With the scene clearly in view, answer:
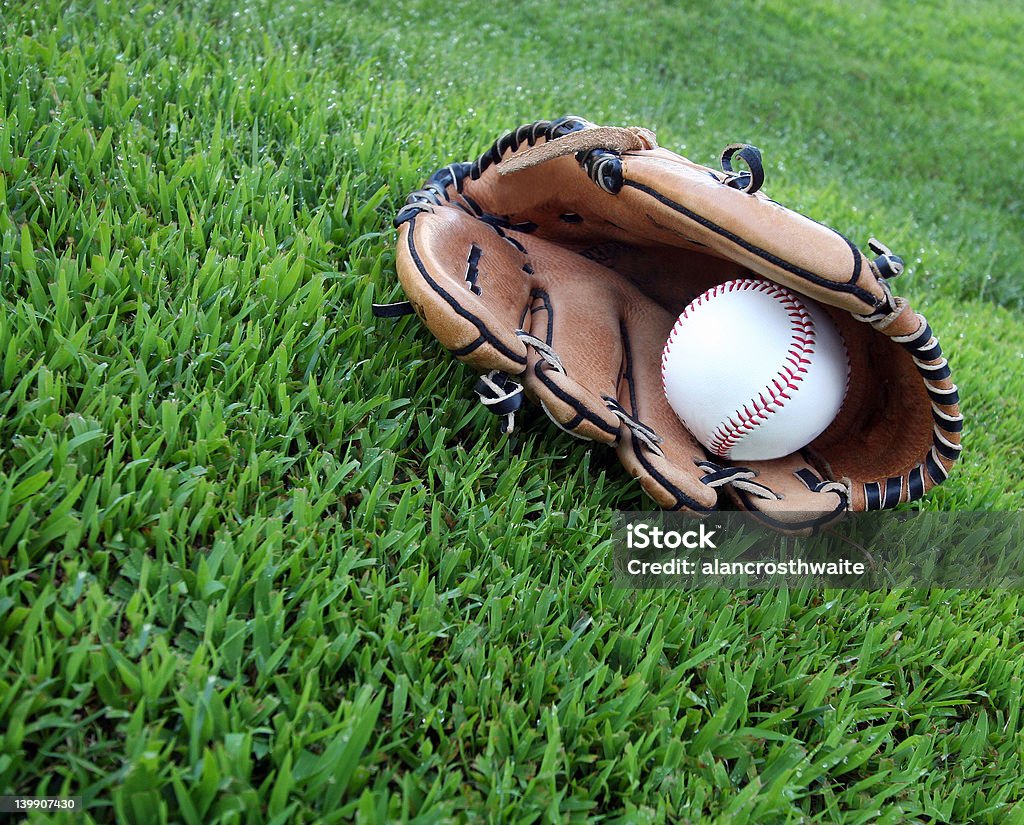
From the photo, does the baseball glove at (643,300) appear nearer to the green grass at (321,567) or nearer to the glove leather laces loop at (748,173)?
the glove leather laces loop at (748,173)

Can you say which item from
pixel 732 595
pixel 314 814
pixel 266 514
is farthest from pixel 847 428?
pixel 314 814

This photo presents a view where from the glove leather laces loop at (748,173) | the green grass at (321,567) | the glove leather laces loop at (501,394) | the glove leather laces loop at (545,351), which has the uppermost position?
the glove leather laces loop at (748,173)

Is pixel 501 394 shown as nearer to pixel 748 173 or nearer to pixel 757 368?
pixel 757 368

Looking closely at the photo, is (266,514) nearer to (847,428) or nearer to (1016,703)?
(847,428)

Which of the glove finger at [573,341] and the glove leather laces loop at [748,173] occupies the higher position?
the glove leather laces loop at [748,173]

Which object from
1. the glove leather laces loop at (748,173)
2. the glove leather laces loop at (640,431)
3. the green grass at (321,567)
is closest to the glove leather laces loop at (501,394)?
the green grass at (321,567)

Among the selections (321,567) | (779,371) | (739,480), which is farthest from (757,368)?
(321,567)

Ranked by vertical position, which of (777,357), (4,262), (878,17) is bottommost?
(4,262)

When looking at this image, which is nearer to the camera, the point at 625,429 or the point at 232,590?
the point at 232,590

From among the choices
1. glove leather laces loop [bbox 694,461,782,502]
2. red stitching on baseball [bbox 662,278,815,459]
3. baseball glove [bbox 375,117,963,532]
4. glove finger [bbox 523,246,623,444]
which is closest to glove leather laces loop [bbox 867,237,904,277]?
baseball glove [bbox 375,117,963,532]
